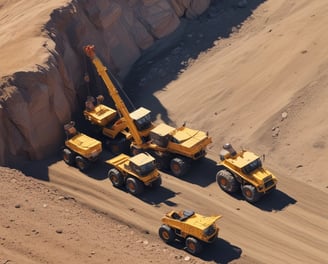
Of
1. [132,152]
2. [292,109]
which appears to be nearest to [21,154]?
[132,152]

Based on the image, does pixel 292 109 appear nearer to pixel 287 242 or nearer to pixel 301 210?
pixel 301 210

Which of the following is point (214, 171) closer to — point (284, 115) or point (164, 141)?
point (164, 141)

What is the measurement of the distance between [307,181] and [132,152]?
7.34m

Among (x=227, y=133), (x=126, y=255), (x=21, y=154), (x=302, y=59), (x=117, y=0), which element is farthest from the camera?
(x=117, y=0)

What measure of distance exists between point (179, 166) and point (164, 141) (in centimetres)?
120

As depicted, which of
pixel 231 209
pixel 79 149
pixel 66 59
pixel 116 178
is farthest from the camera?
pixel 66 59

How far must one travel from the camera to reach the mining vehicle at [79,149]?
28.5 meters

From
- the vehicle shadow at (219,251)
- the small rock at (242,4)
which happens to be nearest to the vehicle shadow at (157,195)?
the vehicle shadow at (219,251)

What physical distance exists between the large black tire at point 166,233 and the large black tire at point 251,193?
3.89 meters

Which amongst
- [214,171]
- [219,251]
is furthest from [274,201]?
[219,251]

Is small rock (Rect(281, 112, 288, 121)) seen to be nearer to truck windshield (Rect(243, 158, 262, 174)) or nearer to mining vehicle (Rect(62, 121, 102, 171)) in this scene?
truck windshield (Rect(243, 158, 262, 174))

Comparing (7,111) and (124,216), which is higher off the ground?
(7,111)

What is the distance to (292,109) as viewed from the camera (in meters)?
31.8

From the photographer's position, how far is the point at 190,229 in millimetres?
24000
